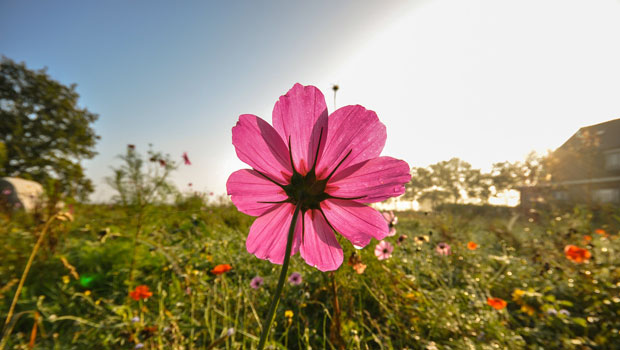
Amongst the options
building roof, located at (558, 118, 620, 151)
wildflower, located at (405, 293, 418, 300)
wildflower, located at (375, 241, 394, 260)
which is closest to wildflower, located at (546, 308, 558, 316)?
wildflower, located at (405, 293, 418, 300)

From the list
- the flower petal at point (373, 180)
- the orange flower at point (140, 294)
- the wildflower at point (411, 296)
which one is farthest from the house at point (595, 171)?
the flower petal at point (373, 180)

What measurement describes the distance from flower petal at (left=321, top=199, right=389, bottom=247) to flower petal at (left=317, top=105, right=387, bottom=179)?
7 cm

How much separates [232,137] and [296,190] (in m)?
0.13

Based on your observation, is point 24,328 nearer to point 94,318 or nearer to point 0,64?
point 94,318

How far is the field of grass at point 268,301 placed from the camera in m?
Answer: 1.60

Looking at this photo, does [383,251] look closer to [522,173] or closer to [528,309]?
[528,309]

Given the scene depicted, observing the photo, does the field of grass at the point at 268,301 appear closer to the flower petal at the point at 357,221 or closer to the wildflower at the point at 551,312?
the wildflower at the point at 551,312

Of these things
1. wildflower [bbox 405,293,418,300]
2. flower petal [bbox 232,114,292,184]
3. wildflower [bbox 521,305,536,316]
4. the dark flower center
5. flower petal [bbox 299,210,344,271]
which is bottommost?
wildflower [bbox 521,305,536,316]


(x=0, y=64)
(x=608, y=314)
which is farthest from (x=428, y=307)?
(x=0, y=64)

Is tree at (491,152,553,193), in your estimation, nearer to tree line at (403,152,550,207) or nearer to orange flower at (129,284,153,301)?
tree line at (403,152,550,207)

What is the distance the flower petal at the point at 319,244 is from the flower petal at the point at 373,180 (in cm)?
6

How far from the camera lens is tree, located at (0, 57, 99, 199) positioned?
16766 millimetres

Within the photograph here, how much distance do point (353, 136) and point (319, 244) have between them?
0.20m

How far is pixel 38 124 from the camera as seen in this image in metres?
17.8
